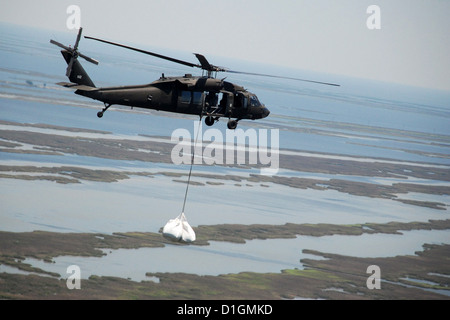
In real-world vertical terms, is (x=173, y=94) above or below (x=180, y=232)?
above

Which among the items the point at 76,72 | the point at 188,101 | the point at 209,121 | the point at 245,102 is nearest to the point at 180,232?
the point at 209,121

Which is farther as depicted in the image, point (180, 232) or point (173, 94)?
point (180, 232)

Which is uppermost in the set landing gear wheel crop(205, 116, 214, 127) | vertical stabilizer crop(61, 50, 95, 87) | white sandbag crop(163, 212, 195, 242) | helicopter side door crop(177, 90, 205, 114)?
vertical stabilizer crop(61, 50, 95, 87)

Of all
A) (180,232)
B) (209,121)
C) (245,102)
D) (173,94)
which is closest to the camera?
(173,94)

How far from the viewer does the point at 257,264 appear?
112 m

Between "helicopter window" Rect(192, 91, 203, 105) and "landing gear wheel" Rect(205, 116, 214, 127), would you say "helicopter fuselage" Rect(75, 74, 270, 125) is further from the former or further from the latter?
"landing gear wheel" Rect(205, 116, 214, 127)

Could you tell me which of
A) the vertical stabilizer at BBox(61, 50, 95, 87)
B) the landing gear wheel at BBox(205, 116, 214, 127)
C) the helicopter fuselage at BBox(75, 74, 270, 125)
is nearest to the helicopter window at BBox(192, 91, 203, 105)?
the helicopter fuselage at BBox(75, 74, 270, 125)

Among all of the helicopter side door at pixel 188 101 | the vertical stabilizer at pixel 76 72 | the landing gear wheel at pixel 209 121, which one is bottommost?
the landing gear wheel at pixel 209 121

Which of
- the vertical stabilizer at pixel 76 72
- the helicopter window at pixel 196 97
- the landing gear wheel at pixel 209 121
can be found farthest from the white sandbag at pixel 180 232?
the vertical stabilizer at pixel 76 72

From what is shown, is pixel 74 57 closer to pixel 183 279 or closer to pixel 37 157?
pixel 183 279

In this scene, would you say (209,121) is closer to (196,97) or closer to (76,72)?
(196,97)

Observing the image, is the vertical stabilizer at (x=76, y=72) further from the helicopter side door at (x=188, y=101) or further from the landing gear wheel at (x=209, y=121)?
the landing gear wheel at (x=209, y=121)
